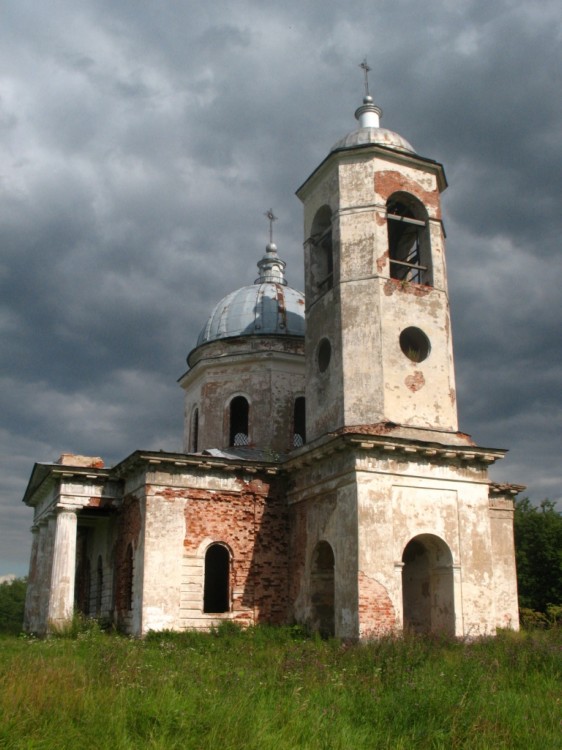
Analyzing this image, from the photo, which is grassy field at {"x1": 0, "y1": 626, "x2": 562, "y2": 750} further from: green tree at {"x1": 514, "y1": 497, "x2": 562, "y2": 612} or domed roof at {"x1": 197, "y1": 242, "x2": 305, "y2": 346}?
green tree at {"x1": 514, "y1": 497, "x2": 562, "y2": 612}

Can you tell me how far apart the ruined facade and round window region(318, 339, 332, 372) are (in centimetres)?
3

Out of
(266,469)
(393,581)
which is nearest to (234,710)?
(393,581)

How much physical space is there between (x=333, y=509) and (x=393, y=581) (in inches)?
74.9

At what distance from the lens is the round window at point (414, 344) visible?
15.8 meters

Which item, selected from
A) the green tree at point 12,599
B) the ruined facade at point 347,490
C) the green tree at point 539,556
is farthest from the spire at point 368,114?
the green tree at point 12,599

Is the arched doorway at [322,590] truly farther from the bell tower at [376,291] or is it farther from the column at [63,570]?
the column at [63,570]

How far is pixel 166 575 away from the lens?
15.1m

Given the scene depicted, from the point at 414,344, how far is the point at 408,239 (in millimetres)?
3355

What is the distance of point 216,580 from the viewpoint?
17797mm

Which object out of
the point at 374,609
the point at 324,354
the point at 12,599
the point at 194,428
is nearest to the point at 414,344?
the point at 324,354

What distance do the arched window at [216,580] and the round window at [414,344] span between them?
6.18 metres

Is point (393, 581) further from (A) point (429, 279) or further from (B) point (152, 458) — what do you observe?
(A) point (429, 279)

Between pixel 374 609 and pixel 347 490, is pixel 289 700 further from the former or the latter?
pixel 347 490

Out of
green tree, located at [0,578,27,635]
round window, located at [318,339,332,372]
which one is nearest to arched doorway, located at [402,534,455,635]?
round window, located at [318,339,332,372]
